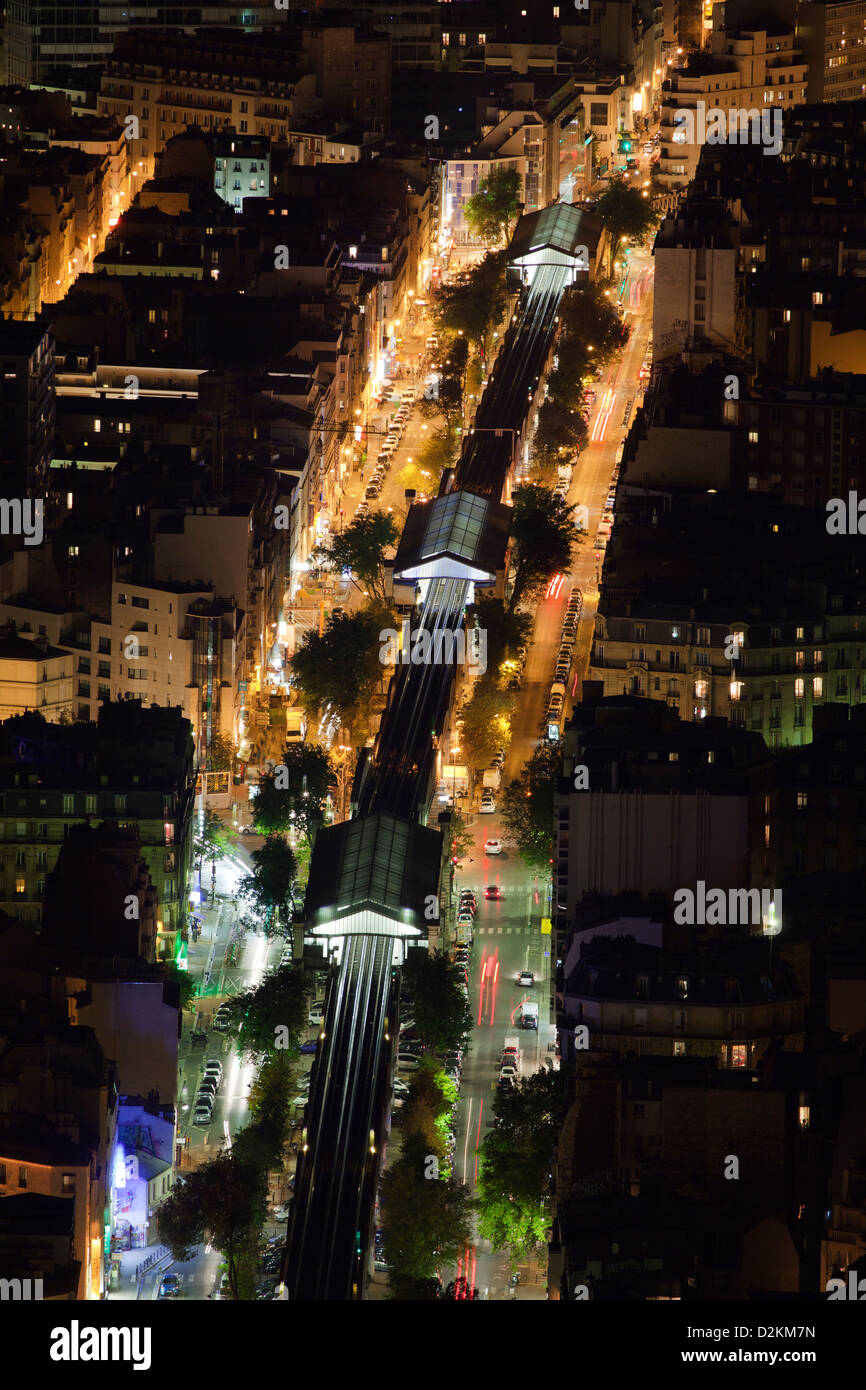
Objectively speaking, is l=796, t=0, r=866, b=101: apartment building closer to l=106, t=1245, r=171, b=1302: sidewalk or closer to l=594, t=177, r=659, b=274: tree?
l=594, t=177, r=659, b=274: tree

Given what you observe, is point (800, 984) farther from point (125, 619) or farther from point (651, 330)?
point (651, 330)

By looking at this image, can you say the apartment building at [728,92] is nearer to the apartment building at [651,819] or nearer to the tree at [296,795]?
the tree at [296,795]

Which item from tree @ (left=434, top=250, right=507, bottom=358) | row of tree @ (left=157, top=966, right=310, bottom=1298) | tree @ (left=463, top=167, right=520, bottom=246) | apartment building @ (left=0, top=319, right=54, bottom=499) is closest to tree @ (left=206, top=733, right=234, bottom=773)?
row of tree @ (left=157, top=966, right=310, bottom=1298)

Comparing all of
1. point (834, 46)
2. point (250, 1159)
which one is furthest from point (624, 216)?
point (250, 1159)

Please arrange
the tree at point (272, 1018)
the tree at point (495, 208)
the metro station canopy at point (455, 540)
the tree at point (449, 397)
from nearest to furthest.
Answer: the tree at point (272, 1018) < the metro station canopy at point (455, 540) < the tree at point (449, 397) < the tree at point (495, 208)

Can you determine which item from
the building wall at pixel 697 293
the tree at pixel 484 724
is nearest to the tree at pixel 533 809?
the tree at pixel 484 724

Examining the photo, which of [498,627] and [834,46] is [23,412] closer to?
[498,627]

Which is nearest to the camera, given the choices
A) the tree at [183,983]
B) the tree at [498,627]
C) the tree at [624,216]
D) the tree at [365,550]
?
the tree at [183,983]

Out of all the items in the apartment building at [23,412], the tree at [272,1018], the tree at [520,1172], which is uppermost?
the apartment building at [23,412]
